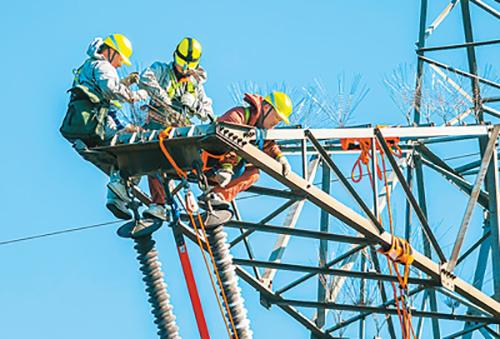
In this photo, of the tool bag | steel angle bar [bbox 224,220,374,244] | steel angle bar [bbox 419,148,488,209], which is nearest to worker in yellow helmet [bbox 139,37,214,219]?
the tool bag

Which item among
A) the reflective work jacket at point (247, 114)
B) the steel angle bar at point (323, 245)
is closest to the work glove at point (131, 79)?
the reflective work jacket at point (247, 114)

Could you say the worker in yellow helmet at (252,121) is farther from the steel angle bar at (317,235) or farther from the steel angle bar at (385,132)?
the steel angle bar at (317,235)

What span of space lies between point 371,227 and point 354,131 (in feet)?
4.19

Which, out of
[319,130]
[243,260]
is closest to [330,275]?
[243,260]

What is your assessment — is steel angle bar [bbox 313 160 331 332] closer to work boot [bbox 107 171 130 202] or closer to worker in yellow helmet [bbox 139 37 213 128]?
worker in yellow helmet [bbox 139 37 213 128]

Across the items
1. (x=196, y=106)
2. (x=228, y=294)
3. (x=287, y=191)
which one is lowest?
(x=228, y=294)

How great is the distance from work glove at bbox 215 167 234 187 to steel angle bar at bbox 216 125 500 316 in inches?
24.8

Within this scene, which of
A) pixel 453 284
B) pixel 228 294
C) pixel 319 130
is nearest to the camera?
pixel 228 294

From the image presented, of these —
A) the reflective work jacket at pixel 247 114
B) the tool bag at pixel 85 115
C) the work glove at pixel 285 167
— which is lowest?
the work glove at pixel 285 167

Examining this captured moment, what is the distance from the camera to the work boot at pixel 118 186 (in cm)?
2180

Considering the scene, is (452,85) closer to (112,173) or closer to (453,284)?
(453,284)

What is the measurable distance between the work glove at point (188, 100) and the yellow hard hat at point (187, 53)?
35 cm

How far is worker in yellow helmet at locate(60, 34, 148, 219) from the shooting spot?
21.5m

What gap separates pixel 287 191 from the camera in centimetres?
2281
